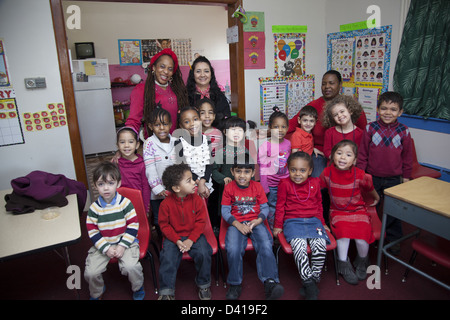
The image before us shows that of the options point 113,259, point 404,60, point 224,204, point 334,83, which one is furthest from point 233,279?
point 404,60

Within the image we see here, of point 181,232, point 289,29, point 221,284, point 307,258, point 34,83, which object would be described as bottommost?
point 221,284

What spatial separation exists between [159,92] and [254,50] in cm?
129

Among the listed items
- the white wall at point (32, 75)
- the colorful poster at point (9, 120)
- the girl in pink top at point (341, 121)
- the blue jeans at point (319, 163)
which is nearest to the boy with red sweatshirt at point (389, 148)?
the girl in pink top at point (341, 121)

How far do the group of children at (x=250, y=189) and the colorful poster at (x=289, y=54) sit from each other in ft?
3.76

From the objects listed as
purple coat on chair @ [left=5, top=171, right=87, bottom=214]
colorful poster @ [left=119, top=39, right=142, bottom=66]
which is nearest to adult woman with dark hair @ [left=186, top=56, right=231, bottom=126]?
purple coat on chair @ [left=5, top=171, right=87, bottom=214]

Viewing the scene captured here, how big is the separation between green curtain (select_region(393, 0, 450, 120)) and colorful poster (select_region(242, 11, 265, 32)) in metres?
1.34

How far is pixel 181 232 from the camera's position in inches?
84.5

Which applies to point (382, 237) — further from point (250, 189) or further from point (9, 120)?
point (9, 120)

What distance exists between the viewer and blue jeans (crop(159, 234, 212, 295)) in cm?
203

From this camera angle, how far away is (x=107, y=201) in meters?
2.02

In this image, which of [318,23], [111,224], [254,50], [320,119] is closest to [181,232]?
[111,224]

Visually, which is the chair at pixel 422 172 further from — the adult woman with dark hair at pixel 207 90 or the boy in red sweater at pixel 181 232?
the boy in red sweater at pixel 181 232

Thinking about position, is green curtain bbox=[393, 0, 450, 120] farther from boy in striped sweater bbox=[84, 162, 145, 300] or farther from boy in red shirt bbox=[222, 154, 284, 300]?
boy in striped sweater bbox=[84, 162, 145, 300]

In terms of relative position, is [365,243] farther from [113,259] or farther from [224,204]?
[113,259]
